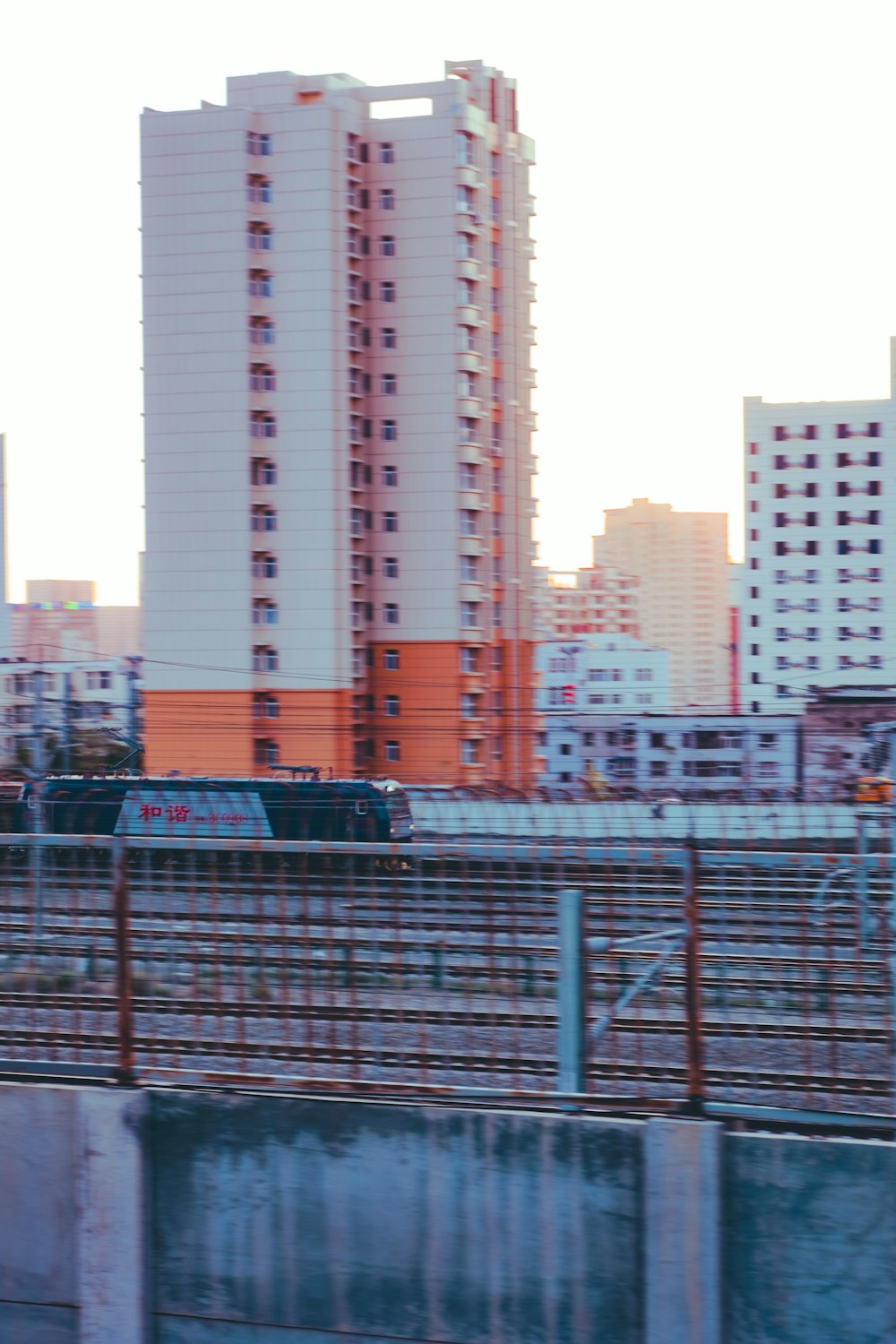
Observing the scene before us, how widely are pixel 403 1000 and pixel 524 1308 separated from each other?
3.53 ft

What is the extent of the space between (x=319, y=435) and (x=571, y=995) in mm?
39275

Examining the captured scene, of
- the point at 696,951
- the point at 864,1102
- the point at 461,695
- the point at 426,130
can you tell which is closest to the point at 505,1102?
the point at 696,951

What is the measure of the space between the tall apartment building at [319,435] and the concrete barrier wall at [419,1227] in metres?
37.3

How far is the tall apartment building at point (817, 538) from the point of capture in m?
68.4

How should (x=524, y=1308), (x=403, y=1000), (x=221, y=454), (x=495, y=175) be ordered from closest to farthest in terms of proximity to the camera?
(x=524, y=1308) < (x=403, y=1000) < (x=221, y=454) < (x=495, y=175)

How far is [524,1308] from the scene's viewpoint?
4.97m

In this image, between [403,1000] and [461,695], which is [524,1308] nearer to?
[403,1000]

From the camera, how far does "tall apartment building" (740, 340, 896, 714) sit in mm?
68375

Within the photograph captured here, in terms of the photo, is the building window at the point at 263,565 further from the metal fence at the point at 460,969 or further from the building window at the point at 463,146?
the metal fence at the point at 460,969

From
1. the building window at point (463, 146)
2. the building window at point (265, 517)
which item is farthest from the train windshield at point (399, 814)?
the building window at point (463, 146)

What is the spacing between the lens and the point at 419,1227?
504 cm

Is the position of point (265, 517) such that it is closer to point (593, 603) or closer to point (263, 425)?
point (263, 425)

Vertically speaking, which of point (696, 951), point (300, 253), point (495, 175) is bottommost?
point (696, 951)

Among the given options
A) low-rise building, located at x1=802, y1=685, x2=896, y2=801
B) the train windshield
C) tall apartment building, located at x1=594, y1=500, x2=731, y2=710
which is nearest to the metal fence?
the train windshield
